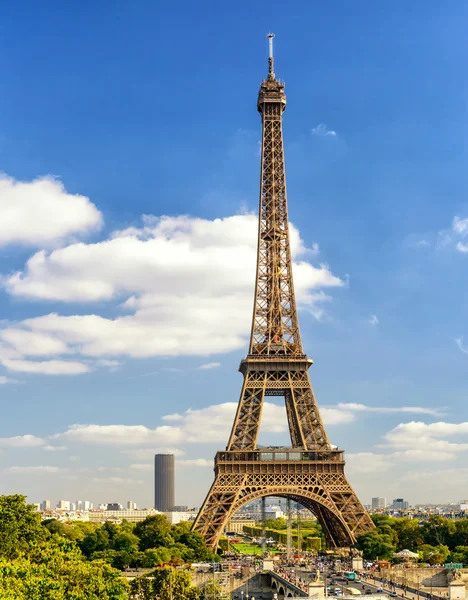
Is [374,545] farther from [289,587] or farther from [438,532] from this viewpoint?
[438,532]

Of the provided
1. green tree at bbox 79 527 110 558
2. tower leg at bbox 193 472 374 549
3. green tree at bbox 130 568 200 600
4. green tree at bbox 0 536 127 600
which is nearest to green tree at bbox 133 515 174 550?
green tree at bbox 79 527 110 558

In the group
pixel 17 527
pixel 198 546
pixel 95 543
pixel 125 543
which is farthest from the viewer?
pixel 95 543

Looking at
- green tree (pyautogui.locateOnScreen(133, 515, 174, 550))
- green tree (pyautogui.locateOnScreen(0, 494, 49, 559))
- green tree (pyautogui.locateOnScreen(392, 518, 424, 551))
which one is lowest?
green tree (pyautogui.locateOnScreen(392, 518, 424, 551))

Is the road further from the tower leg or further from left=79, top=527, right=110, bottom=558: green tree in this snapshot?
left=79, top=527, right=110, bottom=558: green tree

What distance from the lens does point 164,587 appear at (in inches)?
2452

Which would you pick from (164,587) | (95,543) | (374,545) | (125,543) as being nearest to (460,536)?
(374,545)

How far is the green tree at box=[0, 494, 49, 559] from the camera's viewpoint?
217ft

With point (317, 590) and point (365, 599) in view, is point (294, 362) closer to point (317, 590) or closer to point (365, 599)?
point (317, 590)

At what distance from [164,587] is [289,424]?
45017 mm

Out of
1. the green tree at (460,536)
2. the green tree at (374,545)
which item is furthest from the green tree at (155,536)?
the green tree at (460,536)

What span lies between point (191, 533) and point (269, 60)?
2734 inches

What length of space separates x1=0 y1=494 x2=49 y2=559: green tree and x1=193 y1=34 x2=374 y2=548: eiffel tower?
26.3m

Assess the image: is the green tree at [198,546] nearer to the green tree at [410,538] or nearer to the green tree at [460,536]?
the green tree at [410,538]

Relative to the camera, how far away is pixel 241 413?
100m
